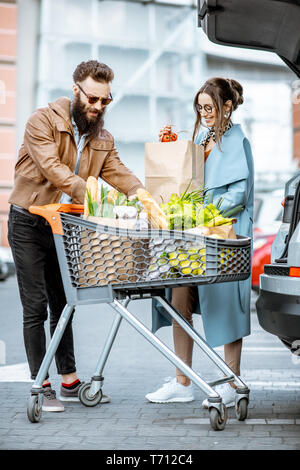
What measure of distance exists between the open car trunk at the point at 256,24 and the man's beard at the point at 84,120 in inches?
31.2

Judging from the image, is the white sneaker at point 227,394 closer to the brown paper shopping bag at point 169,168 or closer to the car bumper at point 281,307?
the car bumper at point 281,307

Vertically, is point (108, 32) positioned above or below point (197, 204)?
above

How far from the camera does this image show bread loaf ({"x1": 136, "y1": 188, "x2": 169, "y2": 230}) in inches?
154

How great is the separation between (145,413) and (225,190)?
1386 mm

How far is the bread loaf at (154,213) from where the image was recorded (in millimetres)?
3906

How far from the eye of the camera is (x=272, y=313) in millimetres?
3982

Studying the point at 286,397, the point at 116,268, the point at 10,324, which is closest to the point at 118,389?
the point at 286,397

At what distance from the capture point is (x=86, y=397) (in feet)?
15.6

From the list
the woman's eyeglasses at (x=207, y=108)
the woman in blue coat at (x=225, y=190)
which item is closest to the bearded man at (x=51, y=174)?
the woman in blue coat at (x=225, y=190)

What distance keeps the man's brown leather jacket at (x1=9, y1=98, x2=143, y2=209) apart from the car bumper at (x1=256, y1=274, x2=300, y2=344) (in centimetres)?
112

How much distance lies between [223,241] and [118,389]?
1.82 m

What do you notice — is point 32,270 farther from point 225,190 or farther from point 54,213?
point 225,190

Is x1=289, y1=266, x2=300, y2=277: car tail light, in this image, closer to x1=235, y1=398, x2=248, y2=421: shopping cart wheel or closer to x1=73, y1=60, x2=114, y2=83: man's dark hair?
x1=235, y1=398, x2=248, y2=421: shopping cart wheel

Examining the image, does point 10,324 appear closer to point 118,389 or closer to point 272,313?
point 118,389
